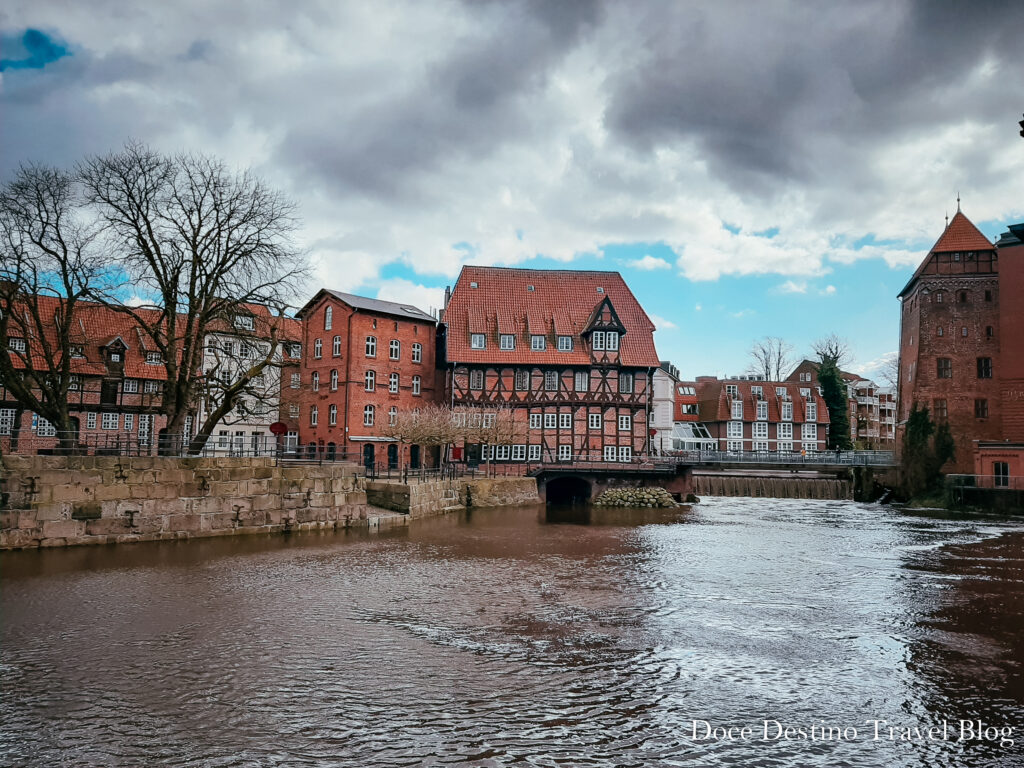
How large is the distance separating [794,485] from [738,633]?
3883 cm

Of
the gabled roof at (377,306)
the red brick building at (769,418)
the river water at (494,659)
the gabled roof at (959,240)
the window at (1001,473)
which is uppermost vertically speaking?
the gabled roof at (959,240)

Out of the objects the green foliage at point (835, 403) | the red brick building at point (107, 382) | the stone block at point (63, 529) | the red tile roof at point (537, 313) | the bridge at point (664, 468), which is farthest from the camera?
the green foliage at point (835, 403)

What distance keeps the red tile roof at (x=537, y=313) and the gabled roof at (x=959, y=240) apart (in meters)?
19.2

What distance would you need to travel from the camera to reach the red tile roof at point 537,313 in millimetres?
45875

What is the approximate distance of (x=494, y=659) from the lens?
11398 millimetres

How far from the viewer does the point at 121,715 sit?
8.91 metres

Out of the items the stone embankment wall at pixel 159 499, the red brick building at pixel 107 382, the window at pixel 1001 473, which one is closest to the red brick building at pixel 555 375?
Answer: the red brick building at pixel 107 382

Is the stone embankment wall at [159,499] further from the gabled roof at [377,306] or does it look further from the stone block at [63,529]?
the gabled roof at [377,306]

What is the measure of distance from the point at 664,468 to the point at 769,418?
30.6 metres

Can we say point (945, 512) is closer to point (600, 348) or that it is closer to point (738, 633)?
point (600, 348)

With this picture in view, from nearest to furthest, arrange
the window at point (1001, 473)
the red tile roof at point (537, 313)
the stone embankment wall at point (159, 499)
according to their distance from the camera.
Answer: the stone embankment wall at point (159, 499)
the window at point (1001, 473)
the red tile roof at point (537, 313)

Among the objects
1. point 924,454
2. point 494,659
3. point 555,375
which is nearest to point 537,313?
point 555,375

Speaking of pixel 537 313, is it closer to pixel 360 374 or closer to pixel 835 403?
pixel 360 374

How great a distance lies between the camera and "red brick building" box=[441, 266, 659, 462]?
148 ft
